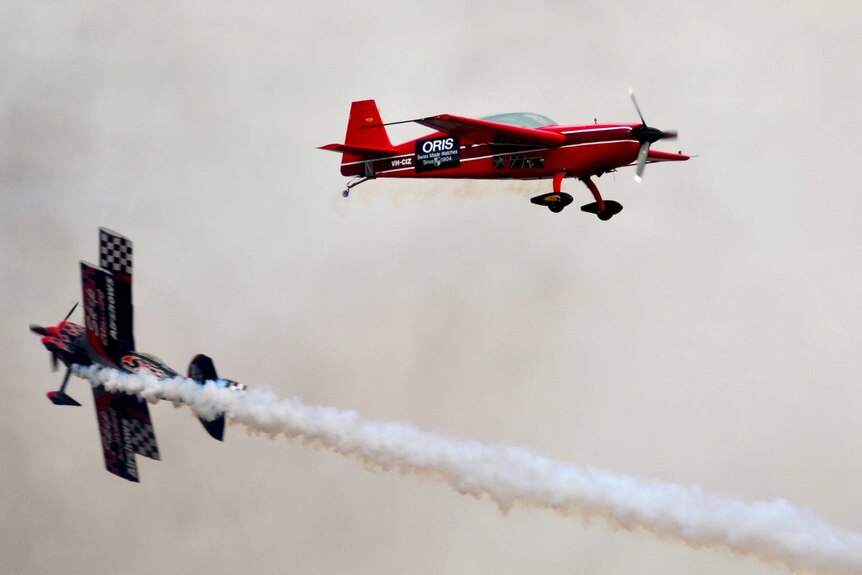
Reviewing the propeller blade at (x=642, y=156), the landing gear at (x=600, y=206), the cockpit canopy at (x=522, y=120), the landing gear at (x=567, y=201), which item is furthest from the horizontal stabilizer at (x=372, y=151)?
the propeller blade at (x=642, y=156)

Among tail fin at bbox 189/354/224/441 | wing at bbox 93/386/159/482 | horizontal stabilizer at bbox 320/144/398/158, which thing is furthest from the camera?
wing at bbox 93/386/159/482

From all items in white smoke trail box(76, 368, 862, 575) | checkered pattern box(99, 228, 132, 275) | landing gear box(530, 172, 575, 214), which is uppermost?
landing gear box(530, 172, 575, 214)

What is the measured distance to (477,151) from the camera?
50.6 metres

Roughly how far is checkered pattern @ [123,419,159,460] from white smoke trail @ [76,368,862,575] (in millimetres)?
4140

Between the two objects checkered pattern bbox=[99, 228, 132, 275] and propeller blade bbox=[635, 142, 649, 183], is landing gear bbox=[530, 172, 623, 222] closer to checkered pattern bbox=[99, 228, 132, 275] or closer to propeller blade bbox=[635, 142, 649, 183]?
propeller blade bbox=[635, 142, 649, 183]

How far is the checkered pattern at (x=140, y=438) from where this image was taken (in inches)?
2344

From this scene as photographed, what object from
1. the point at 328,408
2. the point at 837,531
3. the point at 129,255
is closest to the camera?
the point at 837,531

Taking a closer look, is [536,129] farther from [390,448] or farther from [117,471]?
[117,471]

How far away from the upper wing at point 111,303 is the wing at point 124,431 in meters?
2.34

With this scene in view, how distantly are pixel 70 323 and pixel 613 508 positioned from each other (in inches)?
823

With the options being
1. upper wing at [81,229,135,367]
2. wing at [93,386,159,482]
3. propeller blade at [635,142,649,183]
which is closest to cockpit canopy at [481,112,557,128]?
propeller blade at [635,142,649,183]

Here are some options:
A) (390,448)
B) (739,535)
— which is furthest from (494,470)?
(739,535)

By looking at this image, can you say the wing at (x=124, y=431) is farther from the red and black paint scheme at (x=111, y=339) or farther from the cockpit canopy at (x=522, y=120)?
the cockpit canopy at (x=522, y=120)

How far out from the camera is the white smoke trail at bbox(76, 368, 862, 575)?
45031mm
